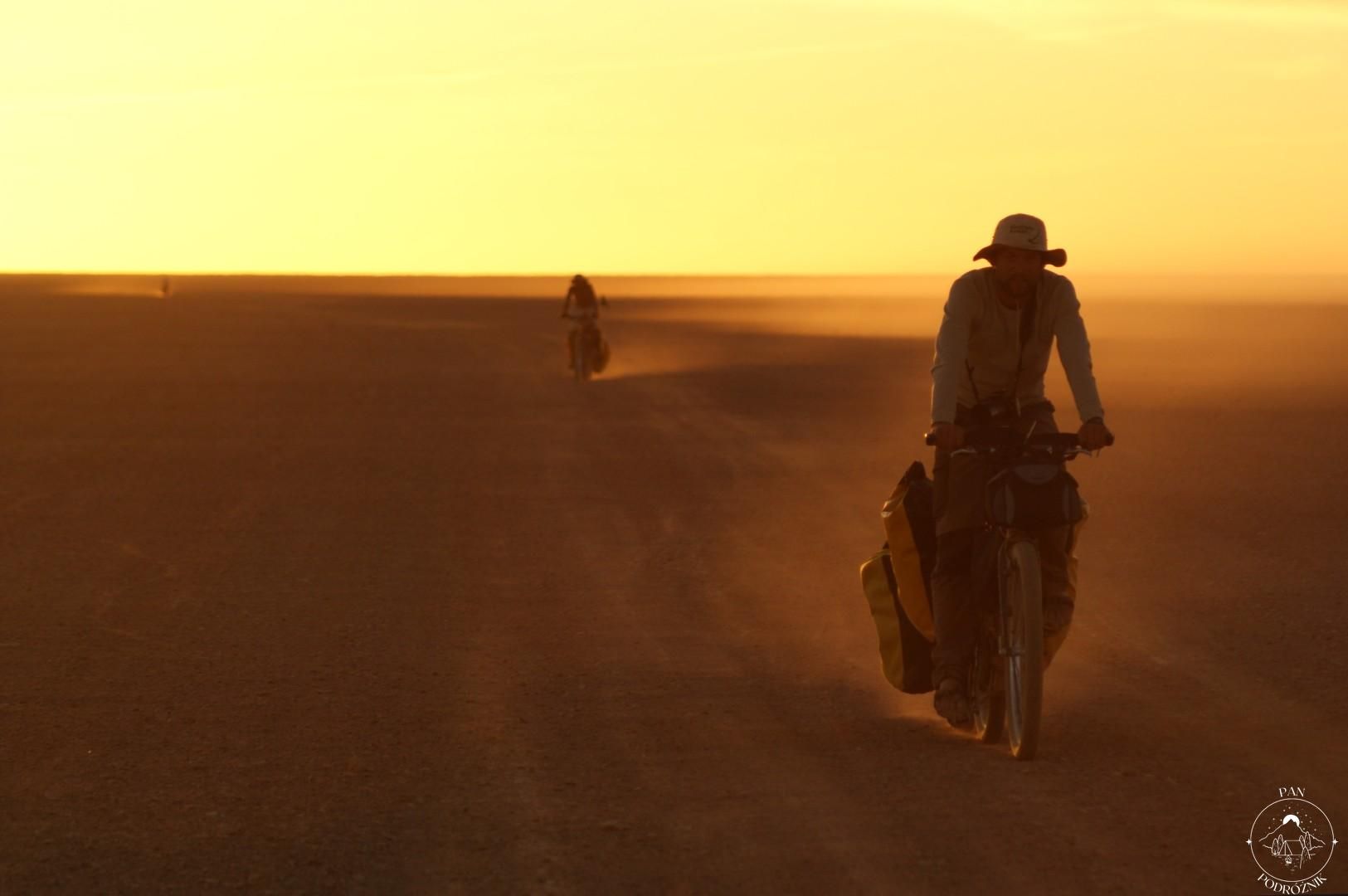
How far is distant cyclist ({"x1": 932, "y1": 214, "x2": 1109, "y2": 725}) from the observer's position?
666 cm

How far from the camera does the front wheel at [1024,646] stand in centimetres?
638

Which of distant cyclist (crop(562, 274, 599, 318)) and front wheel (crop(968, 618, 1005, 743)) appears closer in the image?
front wheel (crop(968, 618, 1005, 743))

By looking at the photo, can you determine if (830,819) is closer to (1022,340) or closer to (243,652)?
(1022,340)

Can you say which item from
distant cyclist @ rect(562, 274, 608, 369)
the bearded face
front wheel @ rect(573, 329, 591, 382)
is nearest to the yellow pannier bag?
the bearded face

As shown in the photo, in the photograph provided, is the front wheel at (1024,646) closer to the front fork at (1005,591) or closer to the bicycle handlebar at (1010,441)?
the front fork at (1005,591)

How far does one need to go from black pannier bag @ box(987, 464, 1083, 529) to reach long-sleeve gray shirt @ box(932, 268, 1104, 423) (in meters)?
0.30

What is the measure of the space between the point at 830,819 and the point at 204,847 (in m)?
1.89

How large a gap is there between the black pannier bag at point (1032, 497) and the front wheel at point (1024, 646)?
4.5 inches

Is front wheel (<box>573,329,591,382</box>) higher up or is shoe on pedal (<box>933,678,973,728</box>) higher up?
shoe on pedal (<box>933,678,973,728</box>)

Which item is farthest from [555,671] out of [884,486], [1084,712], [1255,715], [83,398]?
[83,398]

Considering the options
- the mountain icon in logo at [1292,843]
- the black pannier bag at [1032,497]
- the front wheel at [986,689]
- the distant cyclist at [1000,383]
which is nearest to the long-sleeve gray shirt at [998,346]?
the distant cyclist at [1000,383]

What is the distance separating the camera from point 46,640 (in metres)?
8.91

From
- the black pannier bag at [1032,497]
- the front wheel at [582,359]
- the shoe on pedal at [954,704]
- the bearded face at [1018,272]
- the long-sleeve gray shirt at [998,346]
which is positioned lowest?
the front wheel at [582,359]

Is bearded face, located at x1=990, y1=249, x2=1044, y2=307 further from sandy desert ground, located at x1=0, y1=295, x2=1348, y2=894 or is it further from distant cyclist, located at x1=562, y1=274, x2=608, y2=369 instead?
distant cyclist, located at x1=562, y1=274, x2=608, y2=369
